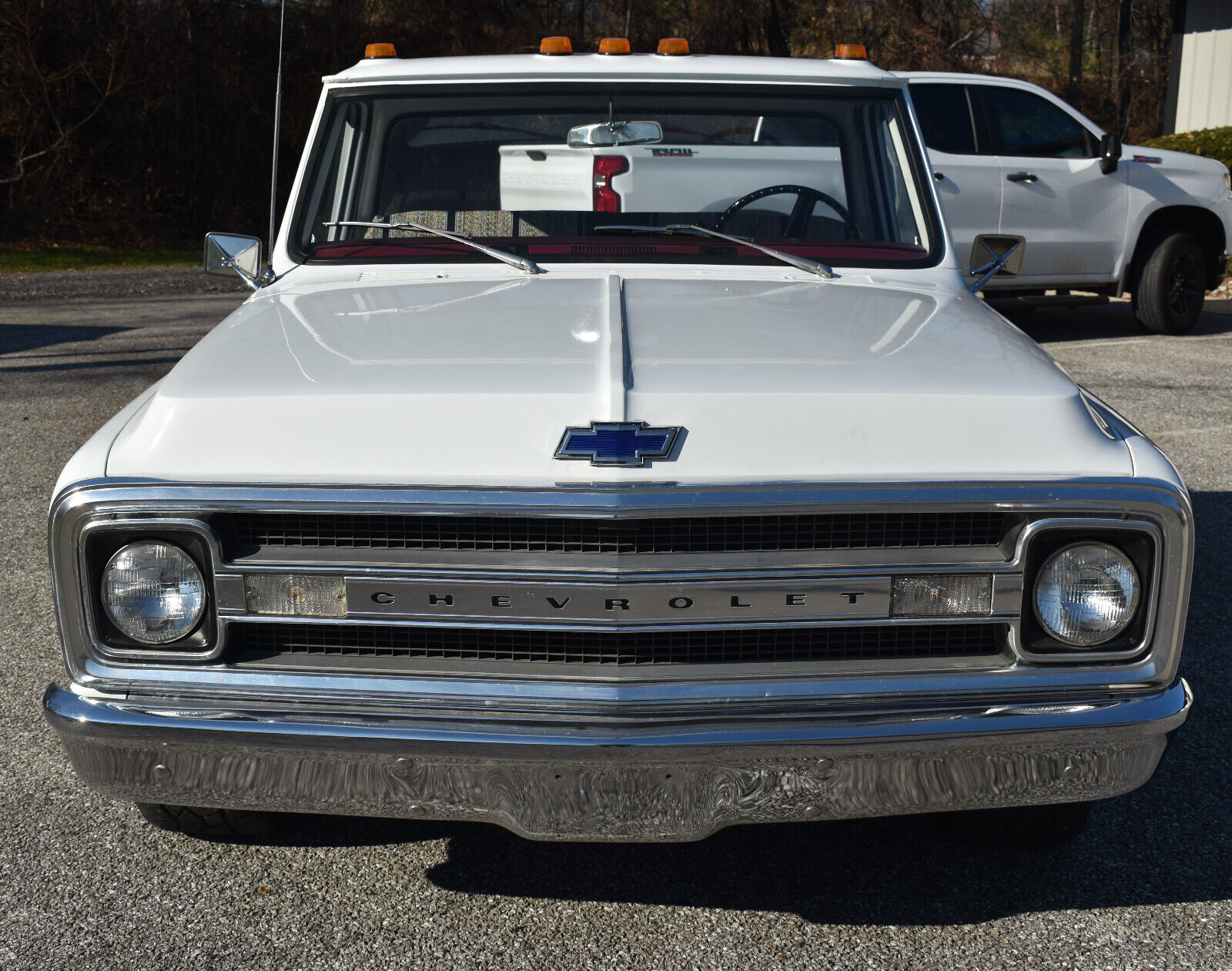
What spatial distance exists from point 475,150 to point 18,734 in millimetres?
2051

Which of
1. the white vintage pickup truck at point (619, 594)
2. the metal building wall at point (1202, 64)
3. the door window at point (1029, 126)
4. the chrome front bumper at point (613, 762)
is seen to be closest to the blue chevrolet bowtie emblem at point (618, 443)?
the white vintage pickup truck at point (619, 594)

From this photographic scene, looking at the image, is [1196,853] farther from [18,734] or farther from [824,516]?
[18,734]

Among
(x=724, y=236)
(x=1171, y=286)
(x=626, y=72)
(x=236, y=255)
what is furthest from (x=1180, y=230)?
(x=236, y=255)

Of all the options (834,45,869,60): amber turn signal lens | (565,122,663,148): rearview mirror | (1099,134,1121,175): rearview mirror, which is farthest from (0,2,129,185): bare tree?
(834,45,869,60): amber turn signal lens

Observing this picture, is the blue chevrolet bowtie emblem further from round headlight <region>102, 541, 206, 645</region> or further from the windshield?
the windshield

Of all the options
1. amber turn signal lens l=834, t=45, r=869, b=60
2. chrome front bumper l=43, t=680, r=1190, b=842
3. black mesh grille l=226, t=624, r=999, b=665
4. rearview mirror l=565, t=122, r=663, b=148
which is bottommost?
chrome front bumper l=43, t=680, r=1190, b=842

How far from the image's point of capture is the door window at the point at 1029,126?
29.3 ft

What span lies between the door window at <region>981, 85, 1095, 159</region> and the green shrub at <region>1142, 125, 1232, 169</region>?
5.33 metres

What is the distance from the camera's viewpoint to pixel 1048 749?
214 centimetres

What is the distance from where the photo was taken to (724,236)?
10.6 ft

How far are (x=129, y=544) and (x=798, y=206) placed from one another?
2.22 m

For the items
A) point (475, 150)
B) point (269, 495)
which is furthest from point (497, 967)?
point (475, 150)

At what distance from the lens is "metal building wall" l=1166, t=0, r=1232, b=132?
16.9 metres

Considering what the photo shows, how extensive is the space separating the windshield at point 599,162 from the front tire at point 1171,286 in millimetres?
6709
